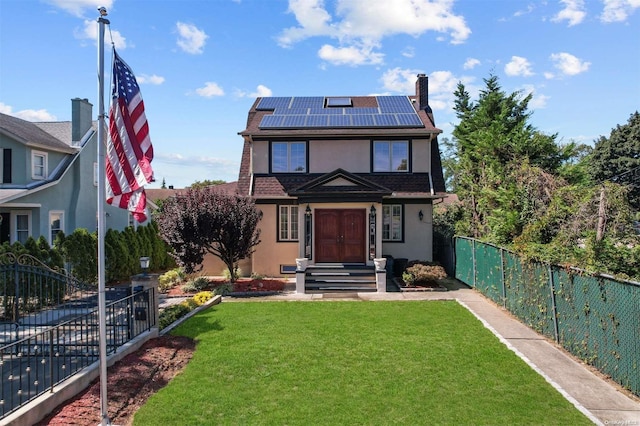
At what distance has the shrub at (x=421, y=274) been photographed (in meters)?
14.7

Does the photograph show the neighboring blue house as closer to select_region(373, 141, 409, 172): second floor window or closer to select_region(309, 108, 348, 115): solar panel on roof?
select_region(309, 108, 348, 115): solar panel on roof

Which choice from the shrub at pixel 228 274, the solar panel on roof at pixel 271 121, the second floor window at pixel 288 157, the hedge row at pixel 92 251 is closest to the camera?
the hedge row at pixel 92 251

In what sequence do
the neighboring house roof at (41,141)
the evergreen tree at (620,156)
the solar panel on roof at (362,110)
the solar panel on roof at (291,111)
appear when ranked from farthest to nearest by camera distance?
the evergreen tree at (620,156) → the solar panel on roof at (291,111) → the solar panel on roof at (362,110) → the neighboring house roof at (41,141)

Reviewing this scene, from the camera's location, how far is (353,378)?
6.79 metres

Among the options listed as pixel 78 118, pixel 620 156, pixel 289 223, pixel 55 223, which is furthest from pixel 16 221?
pixel 620 156

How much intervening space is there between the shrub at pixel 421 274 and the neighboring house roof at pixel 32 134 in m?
16.8

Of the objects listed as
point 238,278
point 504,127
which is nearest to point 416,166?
point 504,127

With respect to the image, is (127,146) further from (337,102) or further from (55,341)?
(337,102)

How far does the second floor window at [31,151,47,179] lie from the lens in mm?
17609

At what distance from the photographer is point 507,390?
6344mm

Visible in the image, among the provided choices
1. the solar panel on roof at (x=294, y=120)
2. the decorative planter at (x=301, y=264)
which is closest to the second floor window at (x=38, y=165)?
the solar panel on roof at (x=294, y=120)

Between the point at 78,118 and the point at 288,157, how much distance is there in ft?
37.0

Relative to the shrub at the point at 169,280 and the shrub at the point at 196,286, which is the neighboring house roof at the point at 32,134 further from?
the shrub at the point at 196,286

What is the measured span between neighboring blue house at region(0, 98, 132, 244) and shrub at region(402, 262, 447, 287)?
1553 cm
